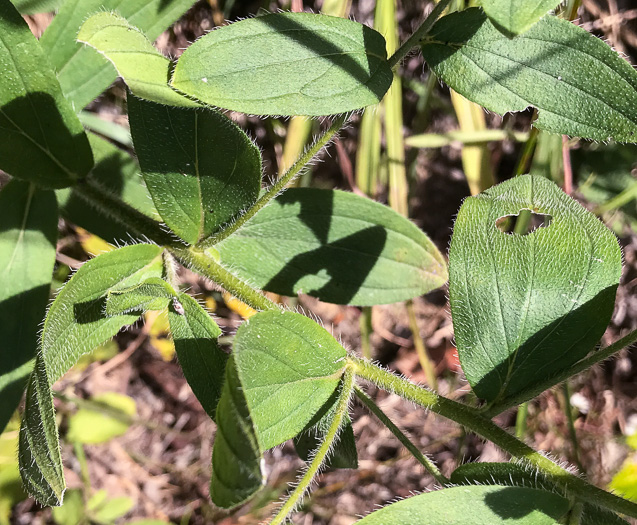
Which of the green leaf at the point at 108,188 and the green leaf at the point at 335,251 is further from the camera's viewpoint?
the green leaf at the point at 108,188

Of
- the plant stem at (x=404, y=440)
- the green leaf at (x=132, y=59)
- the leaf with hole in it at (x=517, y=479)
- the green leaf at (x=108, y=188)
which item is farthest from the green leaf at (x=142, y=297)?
the leaf with hole in it at (x=517, y=479)

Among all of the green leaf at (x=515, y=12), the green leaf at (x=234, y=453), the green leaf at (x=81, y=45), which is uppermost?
the green leaf at (x=515, y=12)

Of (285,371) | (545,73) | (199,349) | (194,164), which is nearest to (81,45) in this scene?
(194,164)

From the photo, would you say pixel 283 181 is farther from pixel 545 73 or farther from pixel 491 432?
pixel 491 432

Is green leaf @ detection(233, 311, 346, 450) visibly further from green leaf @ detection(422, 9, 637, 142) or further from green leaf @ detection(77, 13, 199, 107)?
green leaf @ detection(422, 9, 637, 142)

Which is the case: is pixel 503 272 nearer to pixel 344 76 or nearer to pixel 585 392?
pixel 344 76

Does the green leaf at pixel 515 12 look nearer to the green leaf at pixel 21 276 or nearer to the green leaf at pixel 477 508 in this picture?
the green leaf at pixel 477 508

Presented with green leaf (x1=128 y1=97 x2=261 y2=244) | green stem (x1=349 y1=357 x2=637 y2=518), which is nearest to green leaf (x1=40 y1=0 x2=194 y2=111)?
green leaf (x1=128 y1=97 x2=261 y2=244)
